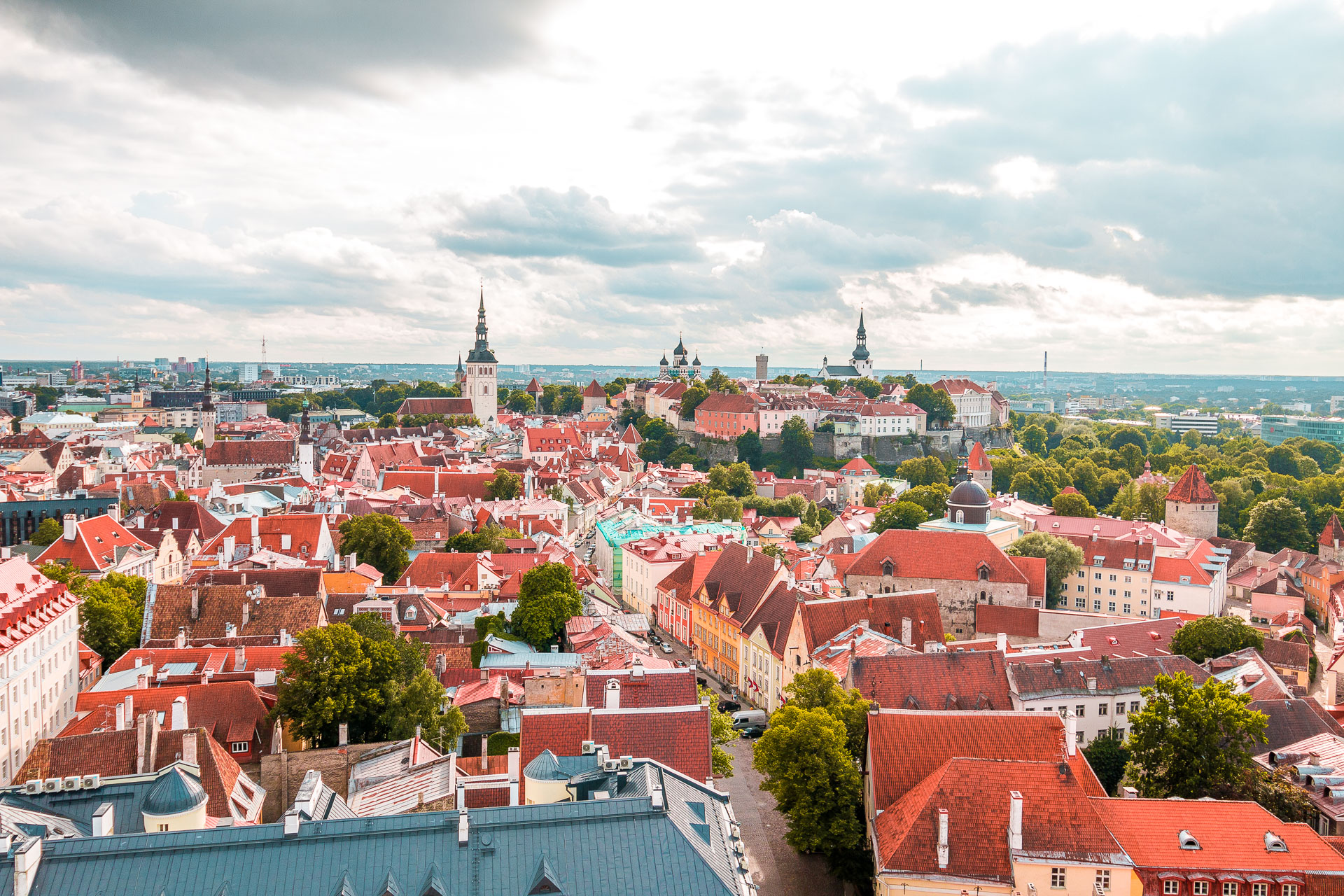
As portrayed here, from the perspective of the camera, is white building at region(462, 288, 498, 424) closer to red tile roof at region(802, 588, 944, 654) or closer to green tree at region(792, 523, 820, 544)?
green tree at region(792, 523, 820, 544)

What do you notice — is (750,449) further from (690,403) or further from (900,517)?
(900,517)

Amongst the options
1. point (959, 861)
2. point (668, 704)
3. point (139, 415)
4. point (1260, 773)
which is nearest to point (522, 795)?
point (668, 704)

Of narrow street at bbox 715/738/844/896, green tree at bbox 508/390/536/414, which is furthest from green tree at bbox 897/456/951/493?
narrow street at bbox 715/738/844/896

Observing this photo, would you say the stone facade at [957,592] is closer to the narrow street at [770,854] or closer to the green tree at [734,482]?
the narrow street at [770,854]

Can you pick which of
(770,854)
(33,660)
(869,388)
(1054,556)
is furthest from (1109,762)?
(869,388)

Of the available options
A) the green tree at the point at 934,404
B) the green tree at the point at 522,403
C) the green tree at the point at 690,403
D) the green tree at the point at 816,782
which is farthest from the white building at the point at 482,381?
the green tree at the point at 816,782
